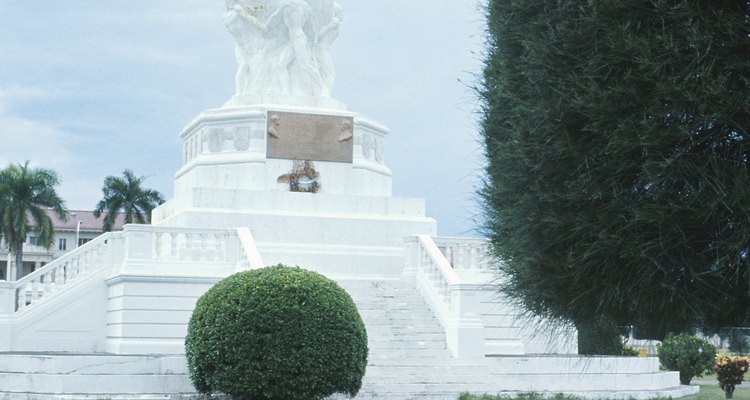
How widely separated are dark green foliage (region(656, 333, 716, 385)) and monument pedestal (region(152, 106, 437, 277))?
362 inches

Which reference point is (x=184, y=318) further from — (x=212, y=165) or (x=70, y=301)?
(x=212, y=165)

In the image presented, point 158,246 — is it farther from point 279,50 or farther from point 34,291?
point 279,50

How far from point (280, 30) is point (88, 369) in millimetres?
14510

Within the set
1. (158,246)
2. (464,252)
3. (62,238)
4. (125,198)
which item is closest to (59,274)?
(158,246)

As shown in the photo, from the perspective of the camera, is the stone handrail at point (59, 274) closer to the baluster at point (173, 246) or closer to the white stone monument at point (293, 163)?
the baluster at point (173, 246)

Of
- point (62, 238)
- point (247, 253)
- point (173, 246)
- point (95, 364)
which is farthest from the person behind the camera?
point (62, 238)

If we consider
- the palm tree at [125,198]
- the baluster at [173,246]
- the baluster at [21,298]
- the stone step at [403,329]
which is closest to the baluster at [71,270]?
the baluster at [21,298]

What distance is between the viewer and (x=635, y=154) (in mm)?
10008

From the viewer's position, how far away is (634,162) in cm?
994

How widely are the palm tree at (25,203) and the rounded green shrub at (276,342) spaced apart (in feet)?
179

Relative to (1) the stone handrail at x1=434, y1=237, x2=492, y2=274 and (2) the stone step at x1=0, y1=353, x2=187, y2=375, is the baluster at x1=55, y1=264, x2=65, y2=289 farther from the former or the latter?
(1) the stone handrail at x1=434, y1=237, x2=492, y2=274

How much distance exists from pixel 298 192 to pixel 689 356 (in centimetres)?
1320

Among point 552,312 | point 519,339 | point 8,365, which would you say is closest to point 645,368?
point 519,339

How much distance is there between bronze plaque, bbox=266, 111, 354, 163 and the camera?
2781 cm
